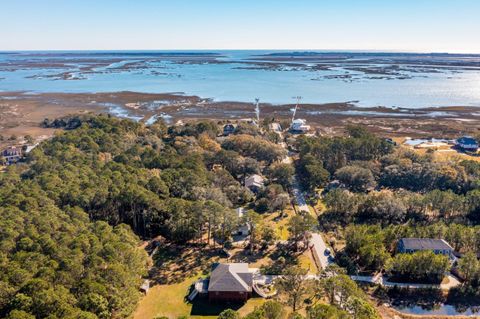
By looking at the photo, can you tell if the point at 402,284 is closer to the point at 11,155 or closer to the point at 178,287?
the point at 178,287

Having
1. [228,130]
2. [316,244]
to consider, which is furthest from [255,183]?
[228,130]

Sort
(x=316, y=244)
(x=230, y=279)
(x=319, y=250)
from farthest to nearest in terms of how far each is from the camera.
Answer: (x=316, y=244), (x=319, y=250), (x=230, y=279)

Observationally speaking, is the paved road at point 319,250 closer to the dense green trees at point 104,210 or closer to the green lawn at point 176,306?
the dense green trees at point 104,210

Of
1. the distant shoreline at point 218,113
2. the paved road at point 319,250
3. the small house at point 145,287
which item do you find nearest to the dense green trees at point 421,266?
the paved road at point 319,250

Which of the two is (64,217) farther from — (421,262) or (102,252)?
(421,262)

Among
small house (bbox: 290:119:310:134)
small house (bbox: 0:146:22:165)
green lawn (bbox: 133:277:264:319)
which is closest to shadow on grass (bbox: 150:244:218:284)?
green lawn (bbox: 133:277:264:319)

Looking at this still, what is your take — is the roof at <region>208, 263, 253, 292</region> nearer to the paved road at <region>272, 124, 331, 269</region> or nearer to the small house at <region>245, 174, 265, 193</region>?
the paved road at <region>272, 124, 331, 269</region>
